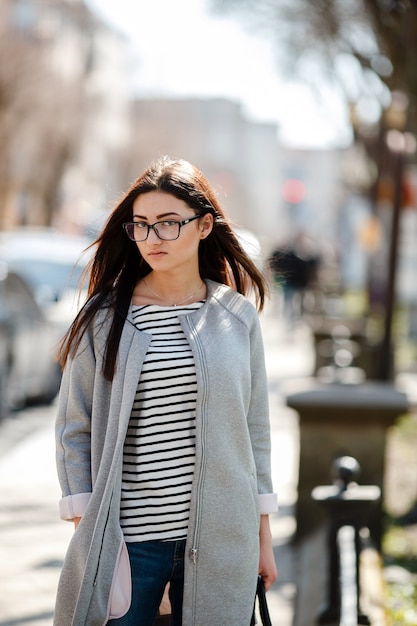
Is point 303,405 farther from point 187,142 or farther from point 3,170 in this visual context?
point 187,142

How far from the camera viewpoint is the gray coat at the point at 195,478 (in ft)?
10.1

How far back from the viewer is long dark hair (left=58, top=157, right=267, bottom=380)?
324 centimetres

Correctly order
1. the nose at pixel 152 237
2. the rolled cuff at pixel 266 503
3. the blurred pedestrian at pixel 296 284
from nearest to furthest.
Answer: the nose at pixel 152 237 → the rolled cuff at pixel 266 503 → the blurred pedestrian at pixel 296 284

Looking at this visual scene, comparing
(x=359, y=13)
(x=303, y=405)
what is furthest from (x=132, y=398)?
(x=359, y=13)

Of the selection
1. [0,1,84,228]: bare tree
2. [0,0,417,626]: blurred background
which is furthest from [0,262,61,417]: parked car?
[0,1,84,228]: bare tree

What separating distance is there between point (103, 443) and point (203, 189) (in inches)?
29.1

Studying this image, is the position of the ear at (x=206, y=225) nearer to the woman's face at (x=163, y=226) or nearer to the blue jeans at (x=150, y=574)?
the woman's face at (x=163, y=226)

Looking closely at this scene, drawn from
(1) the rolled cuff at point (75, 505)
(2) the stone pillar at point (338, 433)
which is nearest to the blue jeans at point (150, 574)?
(1) the rolled cuff at point (75, 505)

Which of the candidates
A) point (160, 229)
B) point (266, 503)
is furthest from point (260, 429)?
point (160, 229)

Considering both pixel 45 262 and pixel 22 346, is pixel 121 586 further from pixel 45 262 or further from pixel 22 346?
pixel 45 262

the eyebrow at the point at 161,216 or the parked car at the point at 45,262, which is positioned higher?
the eyebrow at the point at 161,216

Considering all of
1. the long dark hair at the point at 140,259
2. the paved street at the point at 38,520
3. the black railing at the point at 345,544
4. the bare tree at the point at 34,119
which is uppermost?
the bare tree at the point at 34,119

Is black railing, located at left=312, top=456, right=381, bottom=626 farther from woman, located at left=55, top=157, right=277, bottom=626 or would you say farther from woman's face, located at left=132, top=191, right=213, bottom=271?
woman's face, located at left=132, top=191, right=213, bottom=271

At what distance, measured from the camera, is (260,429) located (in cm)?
336
